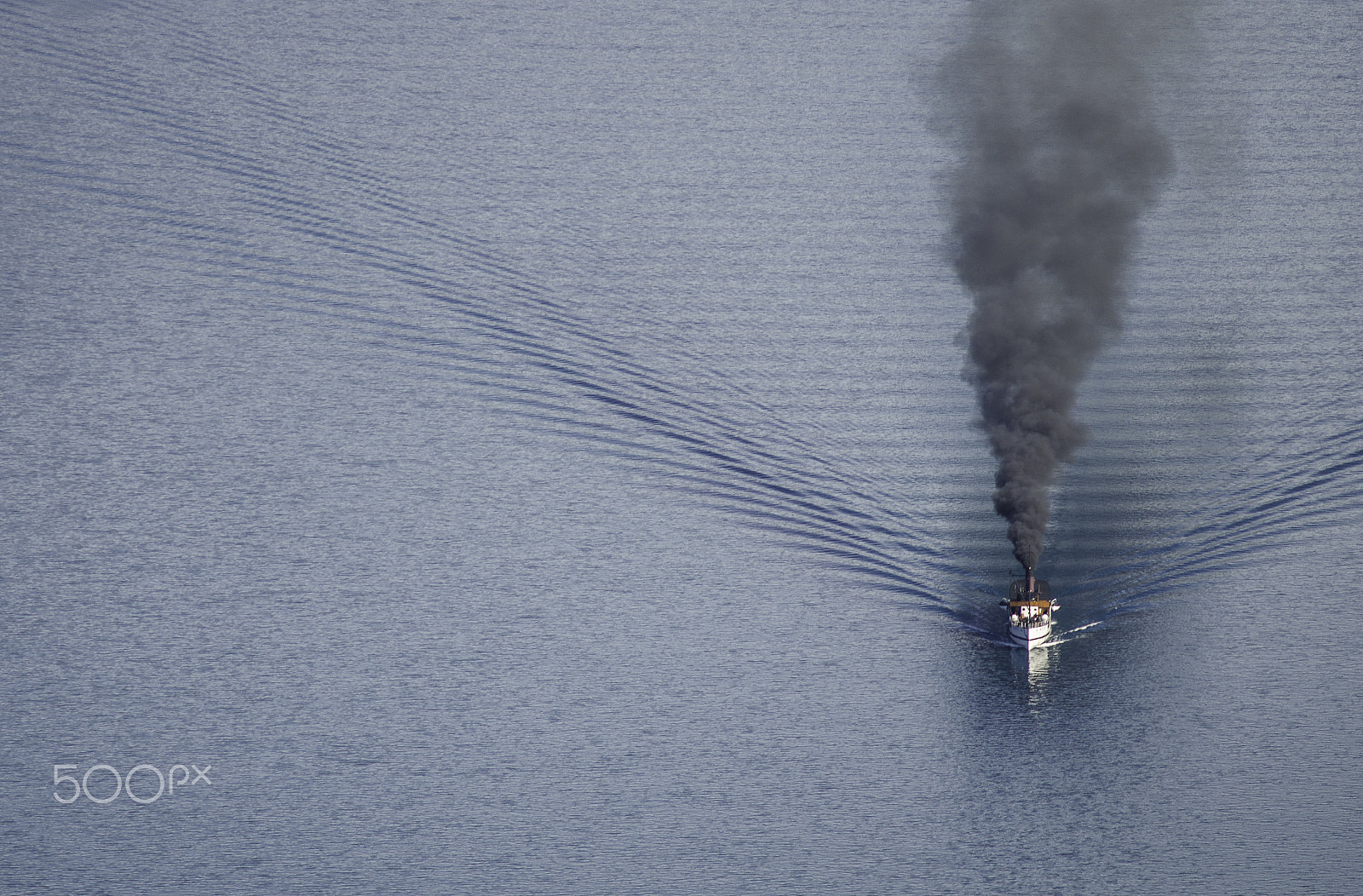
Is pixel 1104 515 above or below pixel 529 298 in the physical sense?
below

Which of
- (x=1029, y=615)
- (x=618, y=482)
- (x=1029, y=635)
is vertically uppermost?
(x=618, y=482)

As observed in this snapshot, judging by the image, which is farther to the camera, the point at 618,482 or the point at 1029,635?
the point at 618,482

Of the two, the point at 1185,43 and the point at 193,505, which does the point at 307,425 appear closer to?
the point at 193,505

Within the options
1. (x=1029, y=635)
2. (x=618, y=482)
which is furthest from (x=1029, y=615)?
(x=618, y=482)

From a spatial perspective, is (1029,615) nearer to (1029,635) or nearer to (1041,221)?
(1029,635)

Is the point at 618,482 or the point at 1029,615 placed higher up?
the point at 618,482

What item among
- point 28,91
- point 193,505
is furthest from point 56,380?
point 28,91
